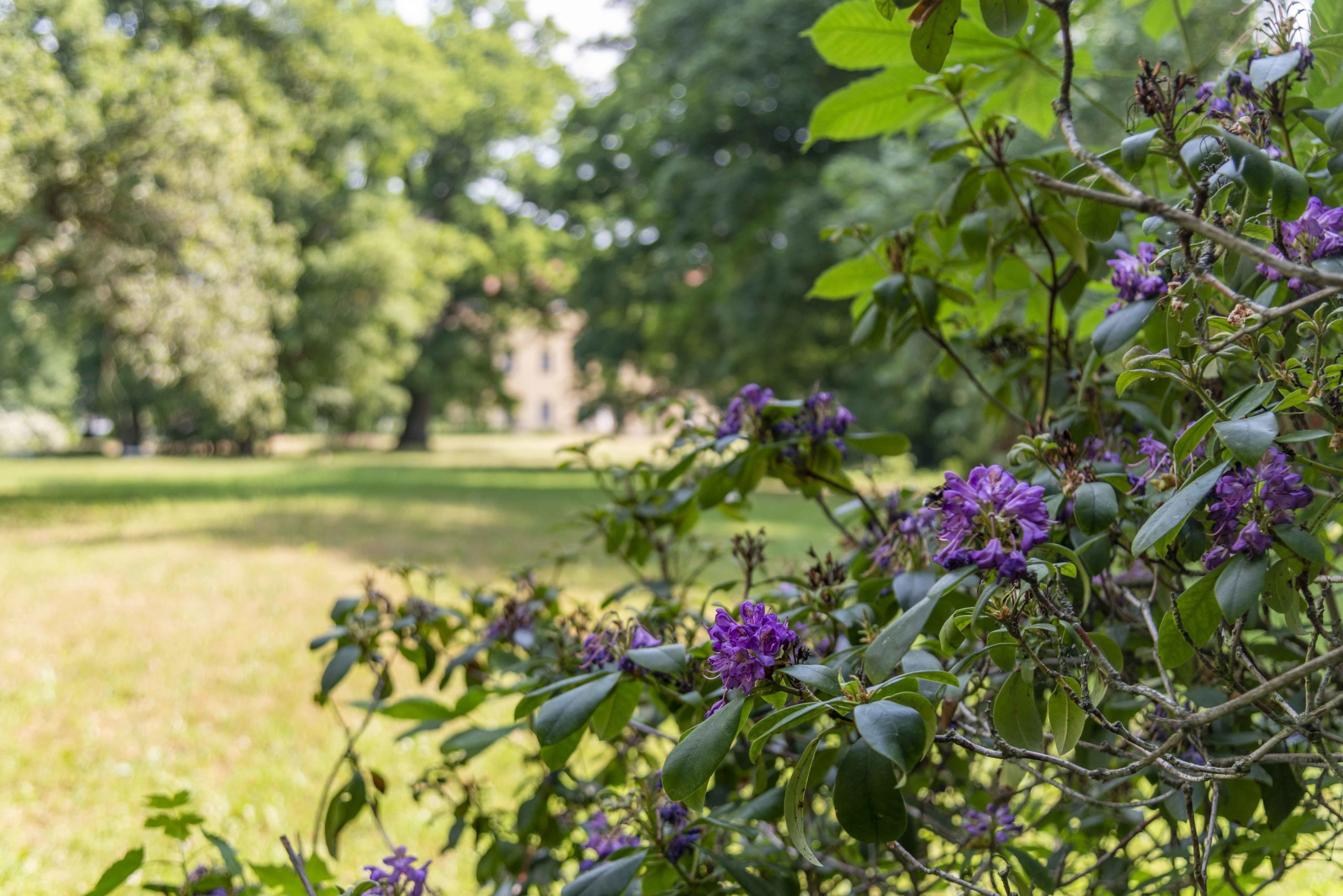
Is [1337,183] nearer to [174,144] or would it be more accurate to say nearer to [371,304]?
[174,144]

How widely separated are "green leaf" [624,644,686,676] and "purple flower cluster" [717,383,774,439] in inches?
14.1

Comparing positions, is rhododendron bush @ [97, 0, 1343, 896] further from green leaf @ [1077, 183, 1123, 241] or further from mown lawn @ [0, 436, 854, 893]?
mown lawn @ [0, 436, 854, 893]

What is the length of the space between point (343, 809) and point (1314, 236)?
1261mm

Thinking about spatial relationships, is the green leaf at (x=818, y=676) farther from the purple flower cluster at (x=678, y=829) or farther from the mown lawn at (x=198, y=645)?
the mown lawn at (x=198, y=645)

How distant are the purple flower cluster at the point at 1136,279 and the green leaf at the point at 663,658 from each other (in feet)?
1.78

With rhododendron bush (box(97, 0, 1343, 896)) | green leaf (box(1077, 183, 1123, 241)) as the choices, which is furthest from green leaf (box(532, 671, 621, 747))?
green leaf (box(1077, 183, 1123, 241))

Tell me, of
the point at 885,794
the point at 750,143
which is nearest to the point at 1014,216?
the point at 885,794

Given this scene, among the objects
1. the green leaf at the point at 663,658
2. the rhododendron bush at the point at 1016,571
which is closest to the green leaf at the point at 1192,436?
the rhododendron bush at the point at 1016,571

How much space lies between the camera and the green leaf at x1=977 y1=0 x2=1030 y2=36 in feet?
2.13

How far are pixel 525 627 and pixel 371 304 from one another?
20124 millimetres

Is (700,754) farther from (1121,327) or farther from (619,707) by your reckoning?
(1121,327)

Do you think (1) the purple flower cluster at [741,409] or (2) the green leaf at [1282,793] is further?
(1) the purple flower cluster at [741,409]

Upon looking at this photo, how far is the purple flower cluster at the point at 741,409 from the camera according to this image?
1131mm

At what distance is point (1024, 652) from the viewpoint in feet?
2.17
